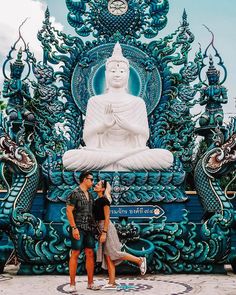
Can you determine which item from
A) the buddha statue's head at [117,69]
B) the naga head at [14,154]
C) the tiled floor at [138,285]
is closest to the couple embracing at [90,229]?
the tiled floor at [138,285]

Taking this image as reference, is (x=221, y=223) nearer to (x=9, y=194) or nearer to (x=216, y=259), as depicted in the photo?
(x=216, y=259)

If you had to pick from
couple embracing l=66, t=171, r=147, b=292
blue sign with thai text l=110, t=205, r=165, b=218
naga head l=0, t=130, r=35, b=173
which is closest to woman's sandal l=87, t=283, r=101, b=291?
couple embracing l=66, t=171, r=147, b=292

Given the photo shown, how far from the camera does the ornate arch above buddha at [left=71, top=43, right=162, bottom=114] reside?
30.7ft

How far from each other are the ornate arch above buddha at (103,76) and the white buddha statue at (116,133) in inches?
12.5

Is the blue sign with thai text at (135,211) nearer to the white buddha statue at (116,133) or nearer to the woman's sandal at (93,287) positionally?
the white buddha statue at (116,133)

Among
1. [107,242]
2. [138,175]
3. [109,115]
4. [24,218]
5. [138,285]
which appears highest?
[109,115]

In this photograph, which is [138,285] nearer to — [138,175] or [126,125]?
[138,175]

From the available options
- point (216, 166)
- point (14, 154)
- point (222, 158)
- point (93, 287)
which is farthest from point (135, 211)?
point (93, 287)

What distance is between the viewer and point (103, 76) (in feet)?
31.3

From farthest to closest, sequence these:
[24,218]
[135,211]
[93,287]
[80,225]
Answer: [135,211] → [24,218] → [93,287] → [80,225]

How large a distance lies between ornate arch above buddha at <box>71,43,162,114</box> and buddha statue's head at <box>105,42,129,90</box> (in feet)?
1.15

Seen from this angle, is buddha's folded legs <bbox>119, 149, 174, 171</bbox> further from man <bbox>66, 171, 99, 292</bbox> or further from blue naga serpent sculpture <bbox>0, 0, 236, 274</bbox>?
man <bbox>66, 171, 99, 292</bbox>

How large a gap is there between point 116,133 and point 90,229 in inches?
146

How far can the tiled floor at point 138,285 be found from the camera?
5297 millimetres
